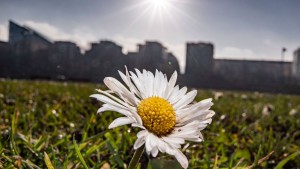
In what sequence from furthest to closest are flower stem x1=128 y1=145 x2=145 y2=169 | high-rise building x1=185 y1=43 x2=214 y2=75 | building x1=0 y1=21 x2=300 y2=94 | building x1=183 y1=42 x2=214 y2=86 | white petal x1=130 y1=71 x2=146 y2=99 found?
high-rise building x1=185 y1=43 x2=214 y2=75, building x1=183 y1=42 x2=214 y2=86, building x1=0 y1=21 x2=300 y2=94, white petal x1=130 y1=71 x2=146 y2=99, flower stem x1=128 y1=145 x2=145 y2=169

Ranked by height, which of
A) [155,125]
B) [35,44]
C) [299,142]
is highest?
[35,44]

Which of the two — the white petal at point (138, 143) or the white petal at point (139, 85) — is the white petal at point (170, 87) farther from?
the white petal at point (138, 143)

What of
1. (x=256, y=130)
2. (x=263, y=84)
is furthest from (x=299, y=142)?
(x=263, y=84)

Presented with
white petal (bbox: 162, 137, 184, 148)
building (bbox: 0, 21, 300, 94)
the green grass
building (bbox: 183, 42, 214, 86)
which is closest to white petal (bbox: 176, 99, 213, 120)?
white petal (bbox: 162, 137, 184, 148)

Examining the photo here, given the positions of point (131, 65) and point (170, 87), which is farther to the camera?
point (131, 65)

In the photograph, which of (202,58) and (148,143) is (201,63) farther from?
(148,143)

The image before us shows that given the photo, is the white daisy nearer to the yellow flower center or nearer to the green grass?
the yellow flower center

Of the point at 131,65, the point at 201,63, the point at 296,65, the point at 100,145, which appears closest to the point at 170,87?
the point at 100,145

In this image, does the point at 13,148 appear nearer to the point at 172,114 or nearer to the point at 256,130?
the point at 172,114

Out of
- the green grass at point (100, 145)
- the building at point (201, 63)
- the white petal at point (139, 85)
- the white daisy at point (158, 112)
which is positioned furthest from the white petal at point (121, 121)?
the building at point (201, 63)
